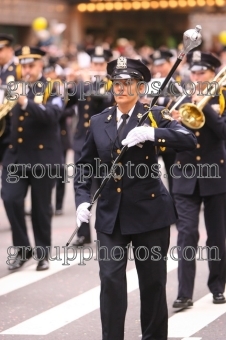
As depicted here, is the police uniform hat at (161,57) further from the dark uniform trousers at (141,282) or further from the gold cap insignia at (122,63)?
the dark uniform trousers at (141,282)

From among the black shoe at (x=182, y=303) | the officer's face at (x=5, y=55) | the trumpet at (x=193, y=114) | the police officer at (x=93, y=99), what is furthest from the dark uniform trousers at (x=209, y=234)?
the officer's face at (x=5, y=55)

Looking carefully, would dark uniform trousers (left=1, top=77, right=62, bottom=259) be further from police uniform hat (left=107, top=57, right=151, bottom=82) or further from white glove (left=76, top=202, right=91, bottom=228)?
white glove (left=76, top=202, right=91, bottom=228)

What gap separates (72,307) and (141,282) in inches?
75.0

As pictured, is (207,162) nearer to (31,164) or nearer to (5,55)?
(31,164)

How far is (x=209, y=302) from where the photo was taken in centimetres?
873

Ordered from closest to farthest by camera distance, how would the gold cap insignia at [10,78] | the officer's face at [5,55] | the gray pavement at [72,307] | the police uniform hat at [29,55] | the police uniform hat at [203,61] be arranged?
the gray pavement at [72,307] → the police uniform hat at [203,61] → the police uniform hat at [29,55] → the gold cap insignia at [10,78] → the officer's face at [5,55]

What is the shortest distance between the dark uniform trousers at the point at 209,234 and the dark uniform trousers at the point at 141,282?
1.75 m

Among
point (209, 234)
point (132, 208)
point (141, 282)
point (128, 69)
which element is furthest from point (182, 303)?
point (128, 69)

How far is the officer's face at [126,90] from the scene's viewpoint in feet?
22.1

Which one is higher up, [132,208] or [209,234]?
[132,208]

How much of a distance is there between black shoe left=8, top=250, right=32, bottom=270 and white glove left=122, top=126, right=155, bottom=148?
4000 mm

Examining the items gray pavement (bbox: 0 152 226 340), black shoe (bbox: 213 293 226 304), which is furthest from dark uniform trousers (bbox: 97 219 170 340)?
black shoe (bbox: 213 293 226 304)

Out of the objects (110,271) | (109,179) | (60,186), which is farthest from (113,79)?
(60,186)

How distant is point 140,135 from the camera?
6559 millimetres
